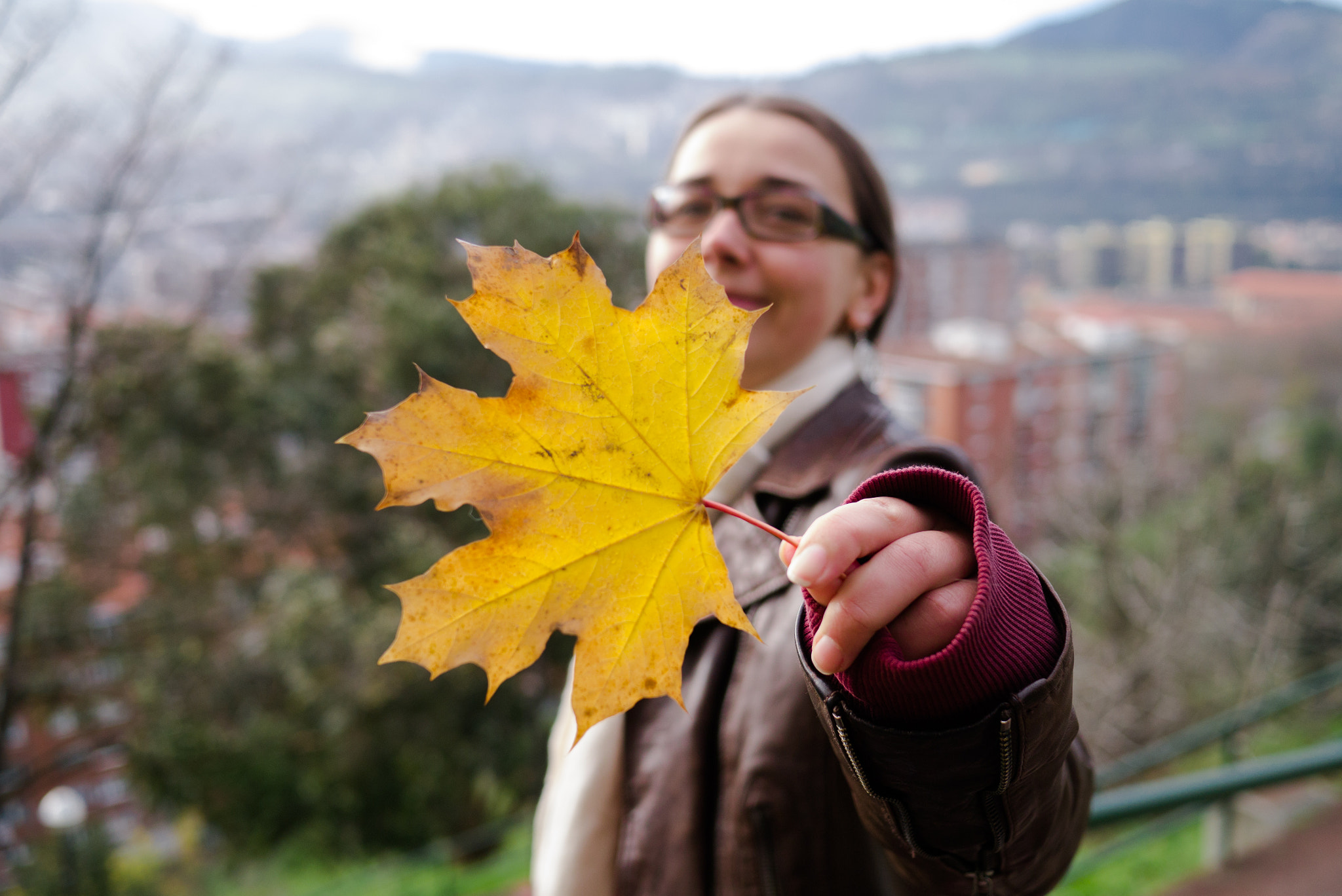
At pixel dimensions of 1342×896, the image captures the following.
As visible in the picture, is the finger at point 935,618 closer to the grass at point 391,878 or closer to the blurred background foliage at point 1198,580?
the grass at point 391,878

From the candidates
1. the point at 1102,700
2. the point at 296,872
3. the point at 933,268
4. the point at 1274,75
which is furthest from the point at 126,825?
the point at 1274,75

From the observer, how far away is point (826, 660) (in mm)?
560

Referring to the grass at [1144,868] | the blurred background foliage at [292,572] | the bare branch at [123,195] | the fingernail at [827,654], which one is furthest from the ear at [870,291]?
the blurred background foliage at [292,572]

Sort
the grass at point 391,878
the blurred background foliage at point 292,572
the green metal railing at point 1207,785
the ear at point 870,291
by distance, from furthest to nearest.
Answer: the blurred background foliage at point 292,572, the grass at point 391,878, the green metal railing at point 1207,785, the ear at point 870,291

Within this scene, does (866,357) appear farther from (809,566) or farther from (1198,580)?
(1198,580)

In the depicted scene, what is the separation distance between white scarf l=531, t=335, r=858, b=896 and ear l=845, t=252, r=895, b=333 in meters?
0.15

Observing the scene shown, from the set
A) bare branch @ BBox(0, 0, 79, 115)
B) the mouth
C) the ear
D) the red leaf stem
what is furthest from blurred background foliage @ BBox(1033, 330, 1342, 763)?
bare branch @ BBox(0, 0, 79, 115)

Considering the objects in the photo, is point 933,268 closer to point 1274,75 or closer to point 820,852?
point 1274,75

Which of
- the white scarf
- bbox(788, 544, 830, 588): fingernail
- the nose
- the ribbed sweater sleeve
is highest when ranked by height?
the nose

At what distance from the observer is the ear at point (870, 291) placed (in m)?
1.38

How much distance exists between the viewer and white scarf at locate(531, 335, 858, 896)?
1129 mm

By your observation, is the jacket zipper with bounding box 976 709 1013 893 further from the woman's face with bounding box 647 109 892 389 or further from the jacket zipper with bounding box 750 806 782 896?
the woman's face with bounding box 647 109 892 389

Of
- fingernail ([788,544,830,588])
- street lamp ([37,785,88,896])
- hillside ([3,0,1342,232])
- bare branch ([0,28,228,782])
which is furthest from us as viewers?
hillside ([3,0,1342,232])

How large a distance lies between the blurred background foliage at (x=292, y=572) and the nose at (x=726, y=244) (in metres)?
7.14
